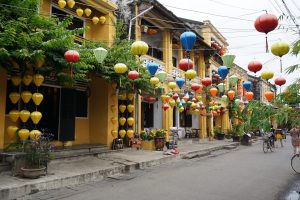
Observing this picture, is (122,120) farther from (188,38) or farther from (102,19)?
(188,38)

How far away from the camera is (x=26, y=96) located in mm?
9453

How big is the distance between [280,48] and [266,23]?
660 millimetres

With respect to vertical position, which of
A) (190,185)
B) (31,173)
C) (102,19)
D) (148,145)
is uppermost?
(102,19)

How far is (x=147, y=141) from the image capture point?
50.3 feet

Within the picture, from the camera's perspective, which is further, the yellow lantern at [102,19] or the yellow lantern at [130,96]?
the yellow lantern at [130,96]

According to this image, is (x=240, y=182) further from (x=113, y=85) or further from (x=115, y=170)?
(x=113, y=85)

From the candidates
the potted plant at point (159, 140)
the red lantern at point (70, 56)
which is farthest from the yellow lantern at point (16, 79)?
the potted plant at point (159, 140)

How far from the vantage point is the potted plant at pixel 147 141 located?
601 inches

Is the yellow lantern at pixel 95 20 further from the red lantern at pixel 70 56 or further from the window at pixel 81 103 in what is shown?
the red lantern at pixel 70 56

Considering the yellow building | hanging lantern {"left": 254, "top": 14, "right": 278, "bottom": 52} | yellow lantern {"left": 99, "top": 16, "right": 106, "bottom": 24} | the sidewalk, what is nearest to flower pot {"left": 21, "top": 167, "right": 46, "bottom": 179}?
the sidewalk

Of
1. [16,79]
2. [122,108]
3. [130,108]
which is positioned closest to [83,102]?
[122,108]

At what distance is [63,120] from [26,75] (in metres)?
2.95

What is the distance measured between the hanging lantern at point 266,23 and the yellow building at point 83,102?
7.96 meters

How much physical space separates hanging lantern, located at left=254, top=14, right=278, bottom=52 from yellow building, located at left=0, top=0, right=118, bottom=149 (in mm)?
7959
